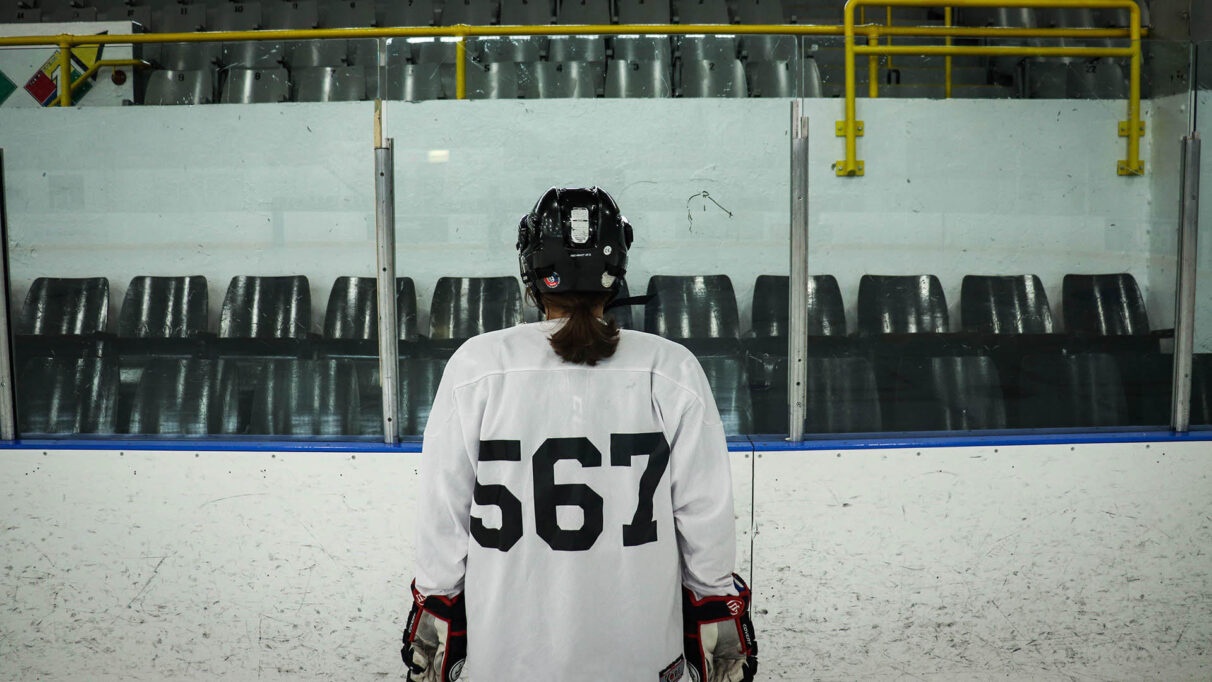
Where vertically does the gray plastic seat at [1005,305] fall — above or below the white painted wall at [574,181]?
below

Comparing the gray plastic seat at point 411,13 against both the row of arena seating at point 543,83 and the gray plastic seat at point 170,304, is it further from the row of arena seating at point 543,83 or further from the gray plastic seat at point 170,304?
the gray plastic seat at point 170,304

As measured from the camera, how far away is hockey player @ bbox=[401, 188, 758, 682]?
1241mm

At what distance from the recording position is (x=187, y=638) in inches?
94.5

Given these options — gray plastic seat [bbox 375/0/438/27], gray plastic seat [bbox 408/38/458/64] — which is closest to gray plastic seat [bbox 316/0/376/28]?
gray plastic seat [bbox 375/0/438/27]

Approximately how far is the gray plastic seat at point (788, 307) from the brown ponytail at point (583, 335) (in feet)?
4.02

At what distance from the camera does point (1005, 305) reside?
2451 mm

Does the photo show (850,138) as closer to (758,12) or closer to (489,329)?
(489,329)

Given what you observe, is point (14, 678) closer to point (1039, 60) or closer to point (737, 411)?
point (737, 411)

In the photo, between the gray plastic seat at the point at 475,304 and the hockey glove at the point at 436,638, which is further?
the gray plastic seat at the point at 475,304

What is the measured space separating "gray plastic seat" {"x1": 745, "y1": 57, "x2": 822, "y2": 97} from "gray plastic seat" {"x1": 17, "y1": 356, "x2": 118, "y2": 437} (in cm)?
198

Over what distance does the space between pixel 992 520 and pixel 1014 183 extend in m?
0.94

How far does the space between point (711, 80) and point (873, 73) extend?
0.83m

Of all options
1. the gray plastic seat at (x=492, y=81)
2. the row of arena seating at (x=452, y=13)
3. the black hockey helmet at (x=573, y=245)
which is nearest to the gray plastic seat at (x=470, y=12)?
the row of arena seating at (x=452, y=13)

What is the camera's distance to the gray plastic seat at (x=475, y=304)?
2.38 meters
